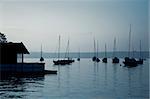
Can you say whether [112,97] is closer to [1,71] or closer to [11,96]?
[11,96]

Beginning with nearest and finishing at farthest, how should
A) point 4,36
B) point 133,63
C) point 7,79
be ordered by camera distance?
point 7,79
point 4,36
point 133,63

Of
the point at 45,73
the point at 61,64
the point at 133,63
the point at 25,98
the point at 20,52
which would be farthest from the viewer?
the point at 61,64

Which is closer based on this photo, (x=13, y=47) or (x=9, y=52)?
(x=13, y=47)

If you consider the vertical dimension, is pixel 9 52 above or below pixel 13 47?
below

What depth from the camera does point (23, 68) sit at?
45.5m

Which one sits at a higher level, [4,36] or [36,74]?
[4,36]

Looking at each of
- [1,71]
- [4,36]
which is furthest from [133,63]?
[1,71]

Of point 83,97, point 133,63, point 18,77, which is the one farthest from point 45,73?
point 133,63

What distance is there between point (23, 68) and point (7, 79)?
13.3 ft

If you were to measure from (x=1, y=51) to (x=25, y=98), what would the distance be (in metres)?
19.2

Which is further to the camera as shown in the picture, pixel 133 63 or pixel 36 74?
pixel 133 63

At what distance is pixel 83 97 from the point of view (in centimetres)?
2812

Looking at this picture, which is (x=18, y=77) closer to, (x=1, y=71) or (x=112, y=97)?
(x=1, y=71)

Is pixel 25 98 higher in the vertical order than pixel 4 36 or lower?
lower
